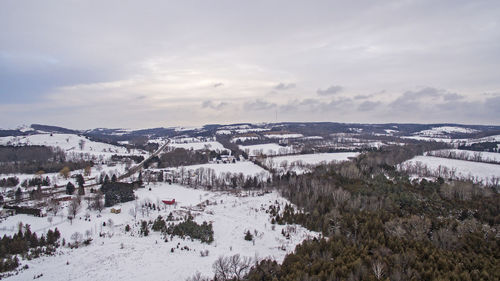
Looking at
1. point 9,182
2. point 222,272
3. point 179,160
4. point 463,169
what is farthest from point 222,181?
point 463,169

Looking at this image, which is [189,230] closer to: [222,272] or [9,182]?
[222,272]

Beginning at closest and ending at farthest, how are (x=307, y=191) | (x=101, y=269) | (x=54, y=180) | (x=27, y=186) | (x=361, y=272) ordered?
(x=361, y=272), (x=101, y=269), (x=307, y=191), (x=27, y=186), (x=54, y=180)

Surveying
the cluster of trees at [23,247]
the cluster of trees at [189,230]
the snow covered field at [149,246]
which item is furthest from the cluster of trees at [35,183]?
the cluster of trees at [189,230]

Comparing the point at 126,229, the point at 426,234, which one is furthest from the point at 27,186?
the point at 426,234

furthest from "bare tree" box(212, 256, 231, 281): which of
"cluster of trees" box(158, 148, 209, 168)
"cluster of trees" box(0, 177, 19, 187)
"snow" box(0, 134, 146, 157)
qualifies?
"snow" box(0, 134, 146, 157)

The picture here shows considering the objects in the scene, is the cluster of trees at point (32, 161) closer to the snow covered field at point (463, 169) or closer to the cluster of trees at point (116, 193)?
the cluster of trees at point (116, 193)

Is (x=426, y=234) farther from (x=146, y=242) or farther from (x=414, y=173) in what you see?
(x=414, y=173)
